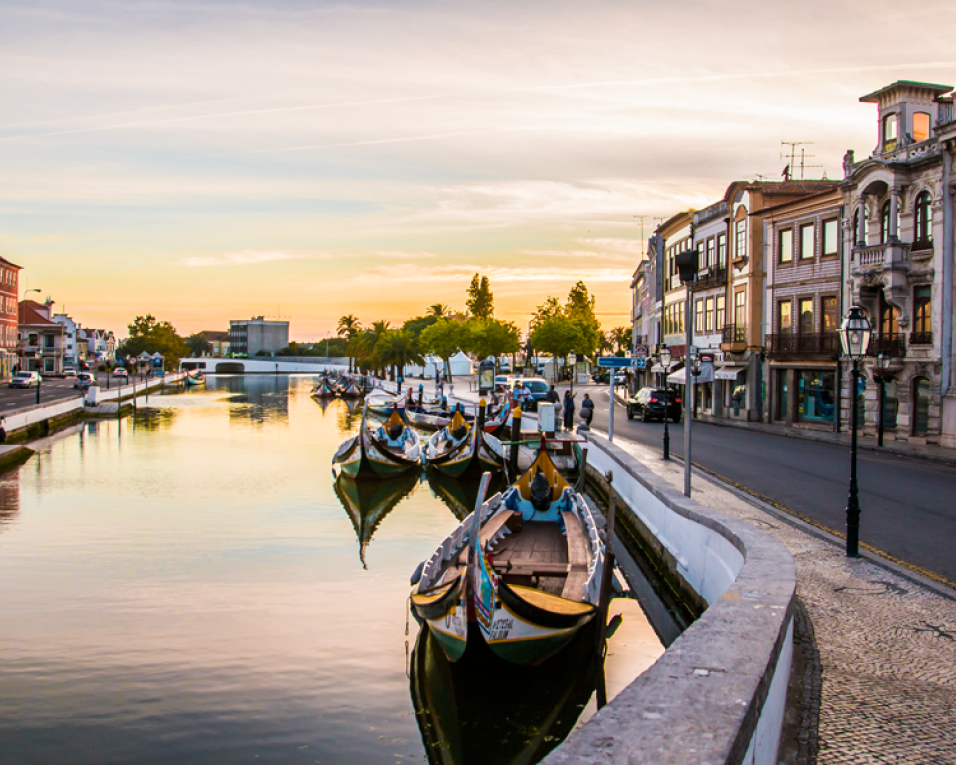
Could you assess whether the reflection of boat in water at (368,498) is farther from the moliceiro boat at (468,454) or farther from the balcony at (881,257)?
the balcony at (881,257)

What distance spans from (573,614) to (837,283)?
115ft

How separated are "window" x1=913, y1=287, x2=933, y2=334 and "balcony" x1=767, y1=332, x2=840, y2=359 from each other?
519 cm

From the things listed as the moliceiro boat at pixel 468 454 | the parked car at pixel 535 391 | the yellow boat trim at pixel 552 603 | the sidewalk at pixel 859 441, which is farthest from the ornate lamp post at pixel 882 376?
the yellow boat trim at pixel 552 603

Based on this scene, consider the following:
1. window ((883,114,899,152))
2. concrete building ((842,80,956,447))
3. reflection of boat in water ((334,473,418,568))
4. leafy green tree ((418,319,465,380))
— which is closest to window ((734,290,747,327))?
concrete building ((842,80,956,447))

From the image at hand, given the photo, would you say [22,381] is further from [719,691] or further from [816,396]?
[719,691]

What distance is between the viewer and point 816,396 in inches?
1706

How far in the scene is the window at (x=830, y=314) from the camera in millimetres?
41969

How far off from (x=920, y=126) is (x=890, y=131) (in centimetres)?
117

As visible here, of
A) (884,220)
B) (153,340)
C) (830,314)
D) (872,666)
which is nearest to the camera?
(872,666)

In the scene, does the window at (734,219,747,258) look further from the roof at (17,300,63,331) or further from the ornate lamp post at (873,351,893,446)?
the roof at (17,300,63,331)

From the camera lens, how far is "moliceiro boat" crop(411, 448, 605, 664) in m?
11.8

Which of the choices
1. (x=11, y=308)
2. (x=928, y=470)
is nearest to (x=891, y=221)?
(x=928, y=470)

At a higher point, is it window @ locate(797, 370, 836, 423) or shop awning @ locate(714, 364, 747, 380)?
shop awning @ locate(714, 364, 747, 380)

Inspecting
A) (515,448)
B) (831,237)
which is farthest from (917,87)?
(515,448)
